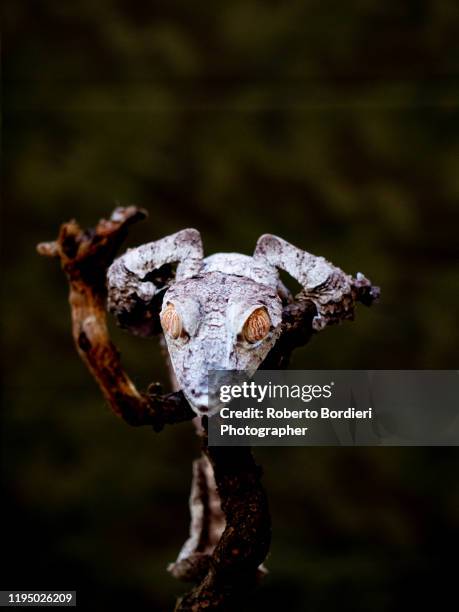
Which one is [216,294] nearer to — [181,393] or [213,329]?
[213,329]

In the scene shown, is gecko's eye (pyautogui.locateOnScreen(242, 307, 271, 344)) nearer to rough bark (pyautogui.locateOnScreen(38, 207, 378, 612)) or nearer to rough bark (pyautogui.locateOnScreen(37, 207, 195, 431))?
rough bark (pyautogui.locateOnScreen(38, 207, 378, 612))

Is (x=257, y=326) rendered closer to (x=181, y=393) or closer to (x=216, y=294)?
(x=216, y=294)

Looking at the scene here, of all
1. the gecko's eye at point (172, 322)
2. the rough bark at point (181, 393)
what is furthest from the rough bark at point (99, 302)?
the gecko's eye at point (172, 322)

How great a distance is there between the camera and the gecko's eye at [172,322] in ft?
2.42

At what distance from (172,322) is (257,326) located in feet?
0.25

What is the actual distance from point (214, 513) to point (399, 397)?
0.28 meters

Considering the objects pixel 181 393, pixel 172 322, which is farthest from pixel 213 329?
pixel 181 393

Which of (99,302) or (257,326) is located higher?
(99,302)

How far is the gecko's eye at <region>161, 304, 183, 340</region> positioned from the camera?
29.0 inches

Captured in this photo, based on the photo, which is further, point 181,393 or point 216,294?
point 181,393

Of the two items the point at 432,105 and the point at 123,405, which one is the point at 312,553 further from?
A: the point at 432,105

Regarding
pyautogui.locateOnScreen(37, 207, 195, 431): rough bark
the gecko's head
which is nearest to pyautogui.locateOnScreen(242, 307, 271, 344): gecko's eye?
the gecko's head

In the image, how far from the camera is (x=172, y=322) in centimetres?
74

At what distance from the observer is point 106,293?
0.95m
